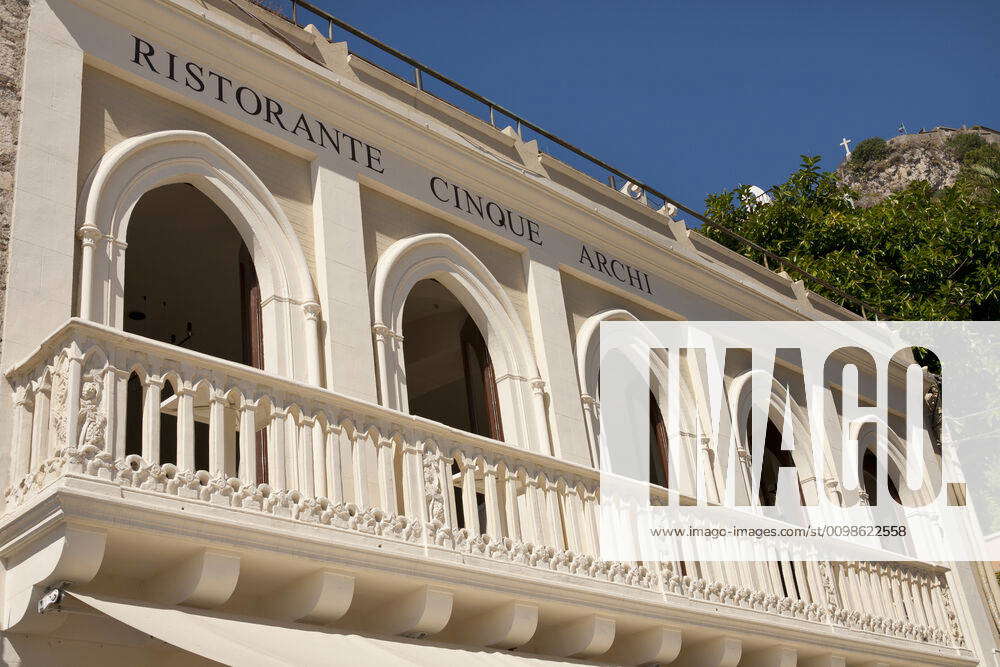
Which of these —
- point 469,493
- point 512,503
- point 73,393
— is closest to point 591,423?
point 512,503

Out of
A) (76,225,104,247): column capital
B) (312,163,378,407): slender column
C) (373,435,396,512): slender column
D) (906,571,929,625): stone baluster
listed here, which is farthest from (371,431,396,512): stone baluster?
(906,571,929,625): stone baluster

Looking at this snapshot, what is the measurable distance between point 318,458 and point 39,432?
1.80m

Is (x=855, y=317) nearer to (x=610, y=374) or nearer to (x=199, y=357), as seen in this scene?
(x=610, y=374)

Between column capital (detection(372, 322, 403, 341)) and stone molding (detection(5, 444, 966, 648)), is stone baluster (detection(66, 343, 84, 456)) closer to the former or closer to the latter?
stone molding (detection(5, 444, 966, 648))

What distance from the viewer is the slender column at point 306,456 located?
24.5 feet

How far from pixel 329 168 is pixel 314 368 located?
2.10m

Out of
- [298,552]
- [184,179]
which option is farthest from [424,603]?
[184,179]

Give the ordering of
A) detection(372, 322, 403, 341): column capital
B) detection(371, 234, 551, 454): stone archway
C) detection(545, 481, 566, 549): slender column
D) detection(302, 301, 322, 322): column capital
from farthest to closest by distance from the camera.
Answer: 1. detection(371, 234, 551, 454): stone archway
2. detection(372, 322, 403, 341): column capital
3. detection(302, 301, 322, 322): column capital
4. detection(545, 481, 566, 549): slender column

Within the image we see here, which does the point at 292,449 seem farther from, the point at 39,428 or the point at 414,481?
the point at 39,428

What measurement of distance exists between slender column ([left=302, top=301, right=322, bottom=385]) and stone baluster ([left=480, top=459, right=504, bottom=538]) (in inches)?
59.1

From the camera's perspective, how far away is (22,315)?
24.1 feet

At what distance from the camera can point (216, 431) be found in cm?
705

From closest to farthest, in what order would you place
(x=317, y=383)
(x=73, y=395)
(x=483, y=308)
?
(x=73, y=395) < (x=317, y=383) < (x=483, y=308)

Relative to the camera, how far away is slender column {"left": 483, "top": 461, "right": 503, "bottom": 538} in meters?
8.58
